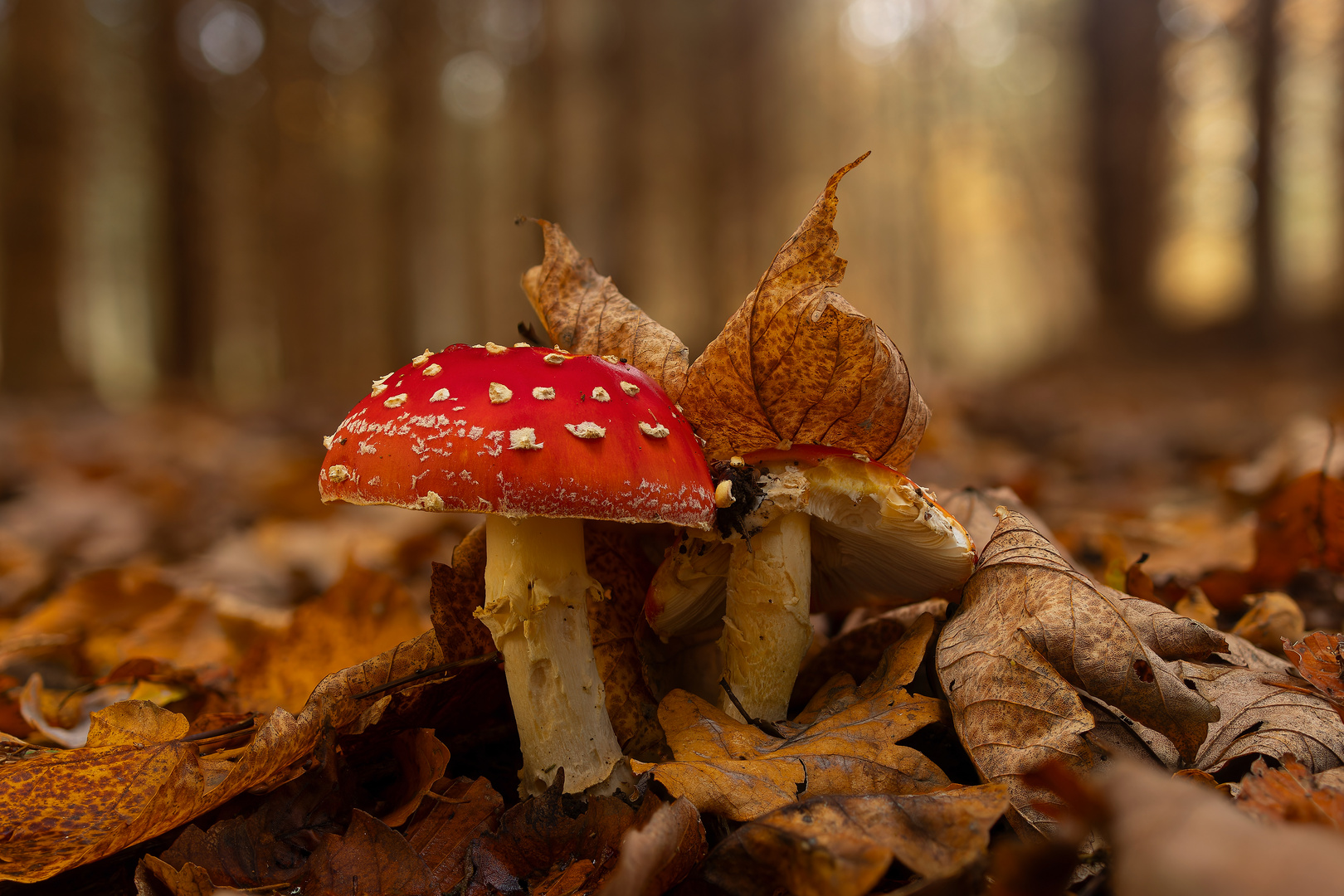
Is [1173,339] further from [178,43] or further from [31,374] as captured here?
[178,43]

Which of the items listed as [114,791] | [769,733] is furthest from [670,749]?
[114,791]

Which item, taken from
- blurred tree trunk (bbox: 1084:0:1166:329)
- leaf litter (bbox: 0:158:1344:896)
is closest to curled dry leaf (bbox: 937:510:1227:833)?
leaf litter (bbox: 0:158:1344:896)

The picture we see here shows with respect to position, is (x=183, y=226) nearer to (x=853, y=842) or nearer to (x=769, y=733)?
(x=769, y=733)

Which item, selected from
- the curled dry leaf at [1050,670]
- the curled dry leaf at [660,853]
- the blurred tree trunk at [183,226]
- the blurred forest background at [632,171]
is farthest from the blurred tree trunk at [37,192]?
the curled dry leaf at [1050,670]

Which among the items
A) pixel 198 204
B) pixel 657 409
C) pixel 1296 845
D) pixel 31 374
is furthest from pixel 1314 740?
pixel 198 204

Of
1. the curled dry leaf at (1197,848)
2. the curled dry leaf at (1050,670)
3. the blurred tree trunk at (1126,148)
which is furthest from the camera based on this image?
the blurred tree trunk at (1126,148)

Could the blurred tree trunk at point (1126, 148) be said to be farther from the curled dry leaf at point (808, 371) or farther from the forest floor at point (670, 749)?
the curled dry leaf at point (808, 371)
